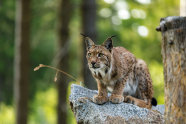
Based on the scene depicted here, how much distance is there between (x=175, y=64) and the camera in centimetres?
Answer: 352

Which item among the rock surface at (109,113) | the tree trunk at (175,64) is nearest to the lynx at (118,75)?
the rock surface at (109,113)

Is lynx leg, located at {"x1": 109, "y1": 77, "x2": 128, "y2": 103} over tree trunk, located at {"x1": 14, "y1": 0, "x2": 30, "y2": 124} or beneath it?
beneath

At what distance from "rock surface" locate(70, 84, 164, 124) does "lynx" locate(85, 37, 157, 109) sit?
0.49 ft

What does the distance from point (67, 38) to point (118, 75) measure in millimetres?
6452

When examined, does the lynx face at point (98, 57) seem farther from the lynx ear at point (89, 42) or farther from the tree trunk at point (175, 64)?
the tree trunk at point (175, 64)

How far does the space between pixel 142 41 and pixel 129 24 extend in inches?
60.3

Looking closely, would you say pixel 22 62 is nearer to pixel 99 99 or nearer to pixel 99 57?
pixel 99 99

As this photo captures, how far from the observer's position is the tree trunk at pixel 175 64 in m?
3.48

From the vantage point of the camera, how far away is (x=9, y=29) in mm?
22062

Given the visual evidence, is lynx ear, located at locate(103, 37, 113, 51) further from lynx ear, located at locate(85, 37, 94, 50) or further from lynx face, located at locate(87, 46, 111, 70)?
lynx ear, located at locate(85, 37, 94, 50)

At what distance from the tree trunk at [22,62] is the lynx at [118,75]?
209 inches

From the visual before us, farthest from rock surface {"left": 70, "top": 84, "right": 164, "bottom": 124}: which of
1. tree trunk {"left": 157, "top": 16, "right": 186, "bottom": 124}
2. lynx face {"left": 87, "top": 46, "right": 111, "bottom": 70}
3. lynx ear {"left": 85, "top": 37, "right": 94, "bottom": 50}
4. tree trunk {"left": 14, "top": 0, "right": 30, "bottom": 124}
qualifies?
tree trunk {"left": 14, "top": 0, "right": 30, "bottom": 124}

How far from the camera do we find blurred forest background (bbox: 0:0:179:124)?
33.6 ft

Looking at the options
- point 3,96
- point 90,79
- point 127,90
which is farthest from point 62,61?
point 3,96
